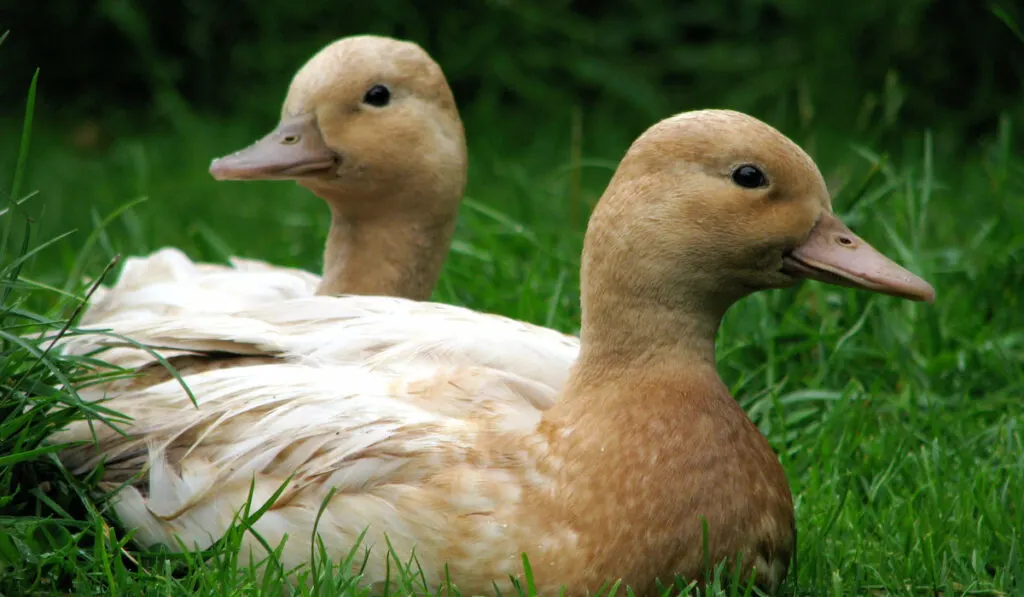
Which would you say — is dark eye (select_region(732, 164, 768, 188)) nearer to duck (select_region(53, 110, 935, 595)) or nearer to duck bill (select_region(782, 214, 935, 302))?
duck (select_region(53, 110, 935, 595))

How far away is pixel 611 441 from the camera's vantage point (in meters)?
2.84

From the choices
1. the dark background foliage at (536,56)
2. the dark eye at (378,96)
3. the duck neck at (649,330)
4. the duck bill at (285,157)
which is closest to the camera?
the duck neck at (649,330)

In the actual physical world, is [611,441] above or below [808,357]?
above

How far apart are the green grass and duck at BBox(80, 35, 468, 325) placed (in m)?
0.38

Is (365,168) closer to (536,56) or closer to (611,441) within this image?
(611,441)

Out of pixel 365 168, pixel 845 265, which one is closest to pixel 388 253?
pixel 365 168

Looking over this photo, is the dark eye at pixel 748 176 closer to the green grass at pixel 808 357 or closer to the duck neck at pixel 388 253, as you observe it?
the green grass at pixel 808 357

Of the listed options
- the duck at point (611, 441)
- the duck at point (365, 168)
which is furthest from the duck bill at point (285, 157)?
the duck at point (611, 441)

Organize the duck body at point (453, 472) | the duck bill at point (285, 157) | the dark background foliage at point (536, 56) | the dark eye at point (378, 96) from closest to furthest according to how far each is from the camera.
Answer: the duck body at point (453, 472) → the duck bill at point (285, 157) → the dark eye at point (378, 96) → the dark background foliage at point (536, 56)

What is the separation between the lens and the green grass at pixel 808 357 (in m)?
2.94

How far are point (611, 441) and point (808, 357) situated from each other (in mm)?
1422

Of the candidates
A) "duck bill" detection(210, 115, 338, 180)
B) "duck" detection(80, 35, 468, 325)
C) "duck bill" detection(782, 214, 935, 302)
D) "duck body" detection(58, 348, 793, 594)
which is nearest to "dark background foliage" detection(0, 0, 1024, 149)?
"duck" detection(80, 35, 468, 325)

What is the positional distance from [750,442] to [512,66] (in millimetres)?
4701

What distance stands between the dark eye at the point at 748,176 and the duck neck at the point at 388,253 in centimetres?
122
